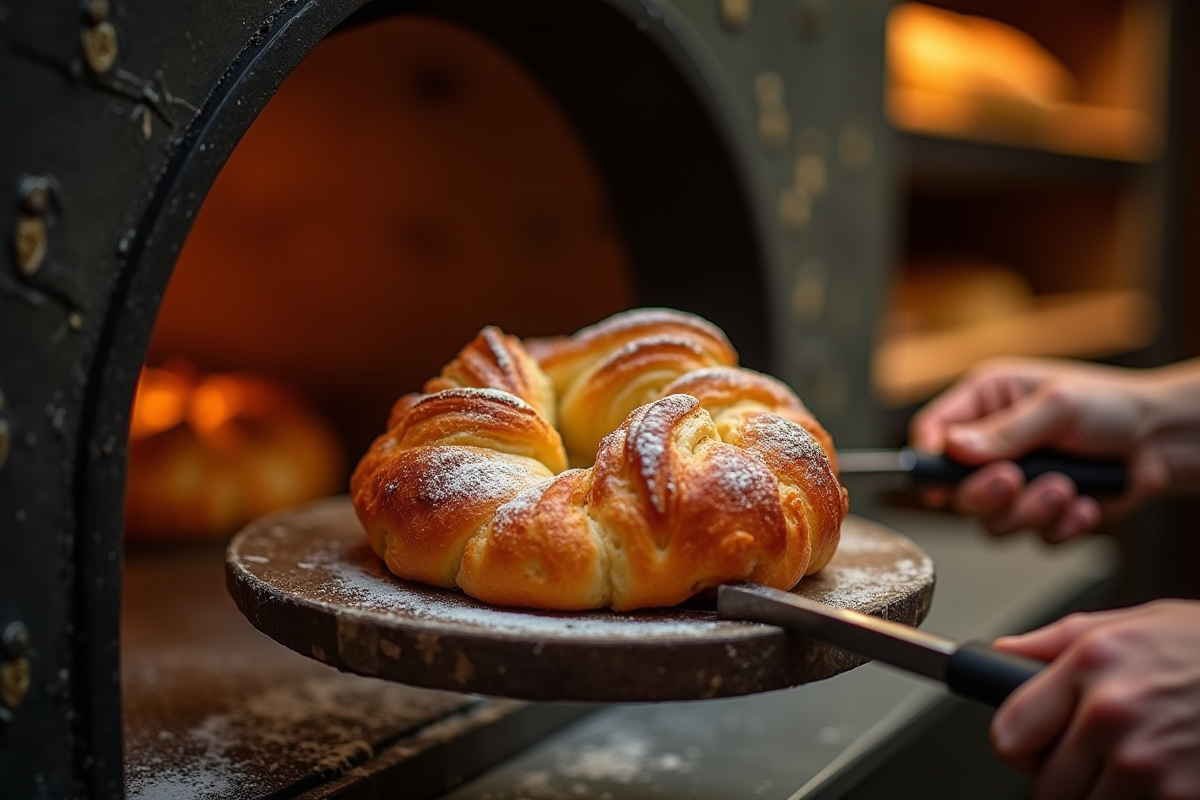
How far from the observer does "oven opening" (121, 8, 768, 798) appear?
1.11 metres

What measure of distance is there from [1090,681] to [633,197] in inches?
34.0

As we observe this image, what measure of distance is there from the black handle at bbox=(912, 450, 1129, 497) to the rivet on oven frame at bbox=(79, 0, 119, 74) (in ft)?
2.80

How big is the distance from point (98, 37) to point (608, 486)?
0.37 m

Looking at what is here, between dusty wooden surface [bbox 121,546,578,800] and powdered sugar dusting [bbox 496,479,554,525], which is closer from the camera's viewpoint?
powdered sugar dusting [bbox 496,479,554,525]

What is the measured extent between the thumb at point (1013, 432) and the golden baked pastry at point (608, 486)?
0.43 m

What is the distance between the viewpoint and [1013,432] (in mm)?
1275

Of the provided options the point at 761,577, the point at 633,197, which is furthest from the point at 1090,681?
the point at 633,197

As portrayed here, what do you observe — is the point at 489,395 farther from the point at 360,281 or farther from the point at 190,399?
the point at 190,399

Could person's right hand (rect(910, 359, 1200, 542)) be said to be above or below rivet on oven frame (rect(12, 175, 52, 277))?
below

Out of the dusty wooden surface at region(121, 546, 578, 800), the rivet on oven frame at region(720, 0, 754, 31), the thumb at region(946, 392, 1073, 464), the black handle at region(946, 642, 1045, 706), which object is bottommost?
the dusty wooden surface at region(121, 546, 578, 800)

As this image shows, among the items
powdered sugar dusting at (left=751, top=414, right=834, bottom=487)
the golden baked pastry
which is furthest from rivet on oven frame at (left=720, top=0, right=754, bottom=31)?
powdered sugar dusting at (left=751, top=414, right=834, bottom=487)

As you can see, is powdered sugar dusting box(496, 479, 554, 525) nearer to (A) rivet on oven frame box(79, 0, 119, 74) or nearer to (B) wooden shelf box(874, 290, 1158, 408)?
(A) rivet on oven frame box(79, 0, 119, 74)

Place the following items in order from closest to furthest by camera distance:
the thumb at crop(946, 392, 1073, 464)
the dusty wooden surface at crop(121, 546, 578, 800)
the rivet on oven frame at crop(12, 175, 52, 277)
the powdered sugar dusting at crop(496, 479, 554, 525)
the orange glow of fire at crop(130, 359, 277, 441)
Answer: the rivet on oven frame at crop(12, 175, 52, 277), the powdered sugar dusting at crop(496, 479, 554, 525), the dusty wooden surface at crop(121, 546, 578, 800), the thumb at crop(946, 392, 1073, 464), the orange glow of fire at crop(130, 359, 277, 441)

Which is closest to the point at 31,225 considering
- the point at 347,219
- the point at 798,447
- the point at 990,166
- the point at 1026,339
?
the point at 798,447
